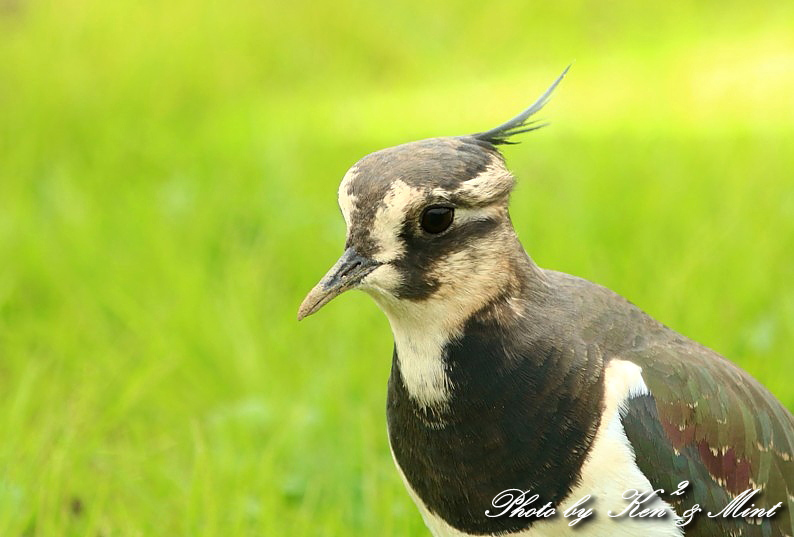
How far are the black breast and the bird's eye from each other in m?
0.27

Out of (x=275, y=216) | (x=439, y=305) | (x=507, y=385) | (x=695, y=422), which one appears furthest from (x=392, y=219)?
(x=275, y=216)

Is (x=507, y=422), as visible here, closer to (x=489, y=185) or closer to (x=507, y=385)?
(x=507, y=385)

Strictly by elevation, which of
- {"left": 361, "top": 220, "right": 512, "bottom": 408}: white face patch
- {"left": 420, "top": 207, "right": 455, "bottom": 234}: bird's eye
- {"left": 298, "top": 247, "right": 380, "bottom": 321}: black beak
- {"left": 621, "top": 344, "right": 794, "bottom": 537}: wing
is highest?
{"left": 420, "top": 207, "right": 455, "bottom": 234}: bird's eye

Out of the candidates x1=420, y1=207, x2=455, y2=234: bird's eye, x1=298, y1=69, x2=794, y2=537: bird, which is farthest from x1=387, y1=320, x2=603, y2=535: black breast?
x1=420, y1=207, x2=455, y2=234: bird's eye

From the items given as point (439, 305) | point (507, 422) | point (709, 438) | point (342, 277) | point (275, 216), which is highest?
point (275, 216)

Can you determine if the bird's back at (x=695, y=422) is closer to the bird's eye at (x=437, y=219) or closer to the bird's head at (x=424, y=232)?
the bird's head at (x=424, y=232)

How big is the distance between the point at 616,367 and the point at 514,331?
28 cm

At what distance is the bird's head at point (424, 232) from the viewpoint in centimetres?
260

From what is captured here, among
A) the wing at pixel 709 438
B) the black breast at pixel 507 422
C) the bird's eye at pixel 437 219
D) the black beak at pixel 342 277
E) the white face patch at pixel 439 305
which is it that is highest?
the bird's eye at pixel 437 219

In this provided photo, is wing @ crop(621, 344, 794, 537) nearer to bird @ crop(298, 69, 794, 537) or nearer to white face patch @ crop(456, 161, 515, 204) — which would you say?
bird @ crop(298, 69, 794, 537)

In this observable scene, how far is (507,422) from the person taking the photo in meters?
2.73

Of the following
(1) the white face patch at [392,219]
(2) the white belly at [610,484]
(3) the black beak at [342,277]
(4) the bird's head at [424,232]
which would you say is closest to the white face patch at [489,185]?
(4) the bird's head at [424,232]

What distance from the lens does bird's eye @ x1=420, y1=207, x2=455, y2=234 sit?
2.62 m

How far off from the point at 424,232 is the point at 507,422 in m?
0.52
